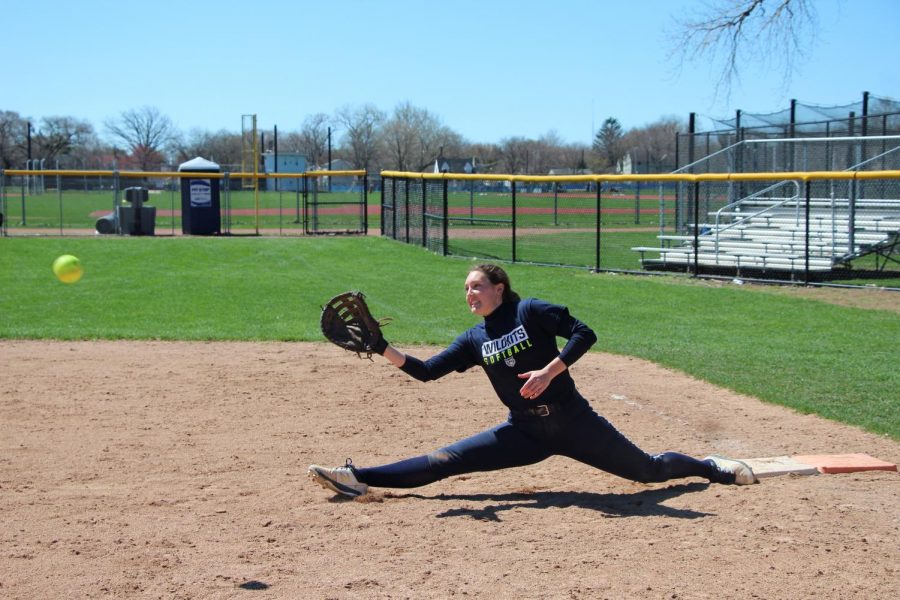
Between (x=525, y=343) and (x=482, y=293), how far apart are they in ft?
1.22

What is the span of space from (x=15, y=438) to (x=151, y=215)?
75.4 feet

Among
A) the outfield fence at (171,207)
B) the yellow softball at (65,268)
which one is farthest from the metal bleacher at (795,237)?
the outfield fence at (171,207)

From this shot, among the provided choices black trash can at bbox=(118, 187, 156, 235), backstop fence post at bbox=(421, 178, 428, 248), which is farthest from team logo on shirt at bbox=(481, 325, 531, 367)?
black trash can at bbox=(118, 187, 156, 235)

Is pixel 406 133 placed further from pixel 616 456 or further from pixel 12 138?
pixel 616 456

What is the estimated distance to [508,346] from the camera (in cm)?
544

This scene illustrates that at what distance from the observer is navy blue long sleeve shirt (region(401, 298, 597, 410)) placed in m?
5.35

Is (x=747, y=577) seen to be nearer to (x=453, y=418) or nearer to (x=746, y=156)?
(x=453, y=418)

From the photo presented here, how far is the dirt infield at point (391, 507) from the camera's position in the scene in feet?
14.3

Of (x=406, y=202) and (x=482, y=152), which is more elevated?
(x=482, y=152)

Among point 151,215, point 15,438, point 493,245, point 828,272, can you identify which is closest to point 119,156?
point 151,215

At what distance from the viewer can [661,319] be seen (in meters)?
13.4

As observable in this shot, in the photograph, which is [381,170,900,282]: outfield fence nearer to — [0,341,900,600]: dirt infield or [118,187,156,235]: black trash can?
[118,187,156,235]: black trash can

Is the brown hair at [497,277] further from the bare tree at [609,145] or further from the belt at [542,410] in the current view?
the bare tree at [609,145]

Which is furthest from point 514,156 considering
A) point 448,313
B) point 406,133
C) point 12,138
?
point 448,313
